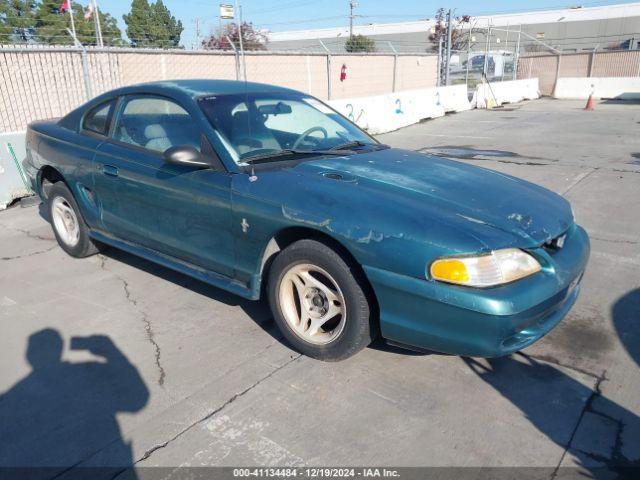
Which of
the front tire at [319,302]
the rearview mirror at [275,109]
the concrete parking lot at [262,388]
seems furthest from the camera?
the rearview mirror at [275,109]

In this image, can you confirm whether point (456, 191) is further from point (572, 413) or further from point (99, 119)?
point (99, 119)

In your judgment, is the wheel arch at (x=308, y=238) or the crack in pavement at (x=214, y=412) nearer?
the crack in pavement at (x=214, y=412)

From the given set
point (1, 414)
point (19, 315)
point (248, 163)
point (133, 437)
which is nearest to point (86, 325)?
point (19, 315)

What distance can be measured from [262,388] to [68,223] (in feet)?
10.1

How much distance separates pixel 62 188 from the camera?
480 centimetres

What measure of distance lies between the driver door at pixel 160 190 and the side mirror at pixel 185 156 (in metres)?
0.10

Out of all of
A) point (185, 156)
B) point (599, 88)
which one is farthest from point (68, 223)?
point (599, 88)

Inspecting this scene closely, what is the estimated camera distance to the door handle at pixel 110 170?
4.06m

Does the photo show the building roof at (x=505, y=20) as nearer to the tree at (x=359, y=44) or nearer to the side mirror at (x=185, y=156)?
the tree at (x=359, y=44)

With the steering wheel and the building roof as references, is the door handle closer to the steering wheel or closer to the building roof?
the steering wheel

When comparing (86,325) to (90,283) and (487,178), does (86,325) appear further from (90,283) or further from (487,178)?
(487,178)

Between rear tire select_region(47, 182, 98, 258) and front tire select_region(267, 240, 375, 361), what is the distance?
236cm

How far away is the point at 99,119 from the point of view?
14.6ft

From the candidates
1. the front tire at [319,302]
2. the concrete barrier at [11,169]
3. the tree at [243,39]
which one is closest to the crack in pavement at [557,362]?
the front tire at [319,302]
